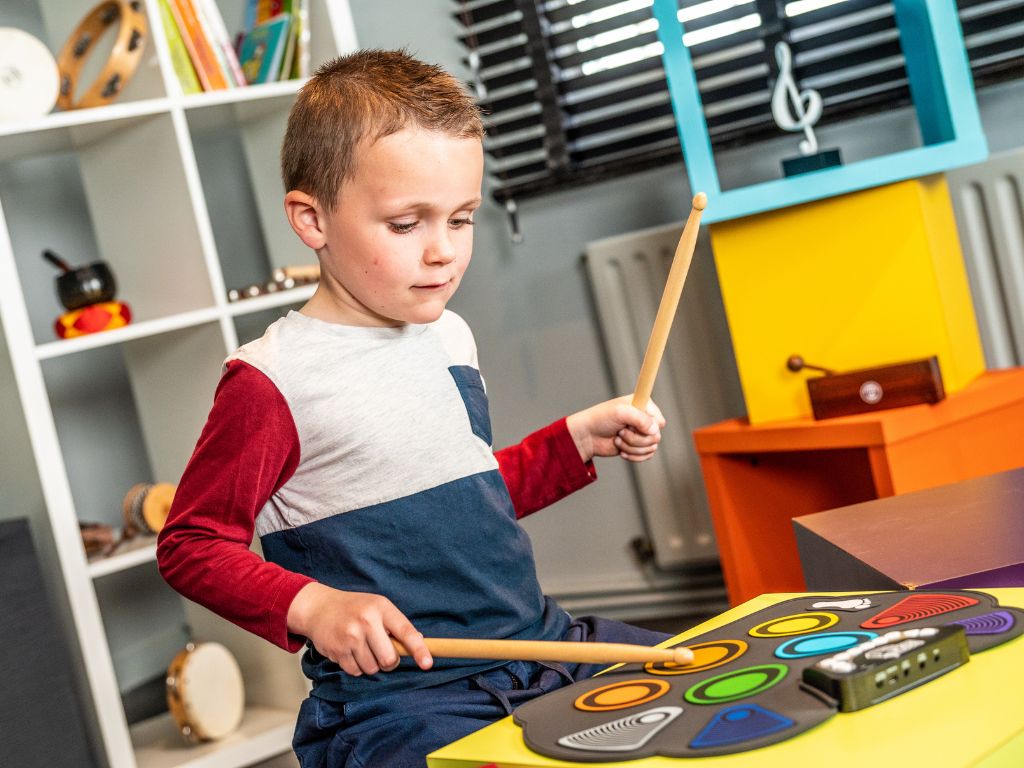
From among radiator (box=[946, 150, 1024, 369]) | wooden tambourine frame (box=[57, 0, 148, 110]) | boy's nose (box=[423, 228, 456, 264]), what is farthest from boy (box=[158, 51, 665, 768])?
radiator (box=[946, 150, 1024, 369])

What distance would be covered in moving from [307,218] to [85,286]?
96 centimetres

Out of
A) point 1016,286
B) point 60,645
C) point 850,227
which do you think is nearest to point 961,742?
point 850,227

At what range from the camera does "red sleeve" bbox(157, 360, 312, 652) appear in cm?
80

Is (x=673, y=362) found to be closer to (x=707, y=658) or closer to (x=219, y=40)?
(x=219, y=40)

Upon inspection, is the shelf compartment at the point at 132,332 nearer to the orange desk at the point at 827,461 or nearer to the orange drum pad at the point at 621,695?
the orange desk at the point at 827,461

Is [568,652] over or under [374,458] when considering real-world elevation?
under

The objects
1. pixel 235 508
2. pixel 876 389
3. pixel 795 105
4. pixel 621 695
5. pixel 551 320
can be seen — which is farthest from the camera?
pixel 551 320

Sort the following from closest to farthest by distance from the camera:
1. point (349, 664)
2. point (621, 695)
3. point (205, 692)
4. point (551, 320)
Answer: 1. point (621, 695)
2. point (349, 664)
3. point (205, 692)
4. point (551, 320)

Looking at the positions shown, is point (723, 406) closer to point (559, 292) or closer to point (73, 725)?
point (559, 292)

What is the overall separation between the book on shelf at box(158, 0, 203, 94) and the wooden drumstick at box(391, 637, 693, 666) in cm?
140

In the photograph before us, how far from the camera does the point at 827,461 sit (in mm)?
1761

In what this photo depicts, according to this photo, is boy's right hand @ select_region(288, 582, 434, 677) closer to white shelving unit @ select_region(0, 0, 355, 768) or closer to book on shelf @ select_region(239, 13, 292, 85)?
white shelving unit @ select_region(0, 0, 355, 768)

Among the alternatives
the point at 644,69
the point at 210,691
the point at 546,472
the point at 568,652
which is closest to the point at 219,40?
the point at 644,69

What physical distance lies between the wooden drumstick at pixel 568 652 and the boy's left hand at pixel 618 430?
1.09 feet
